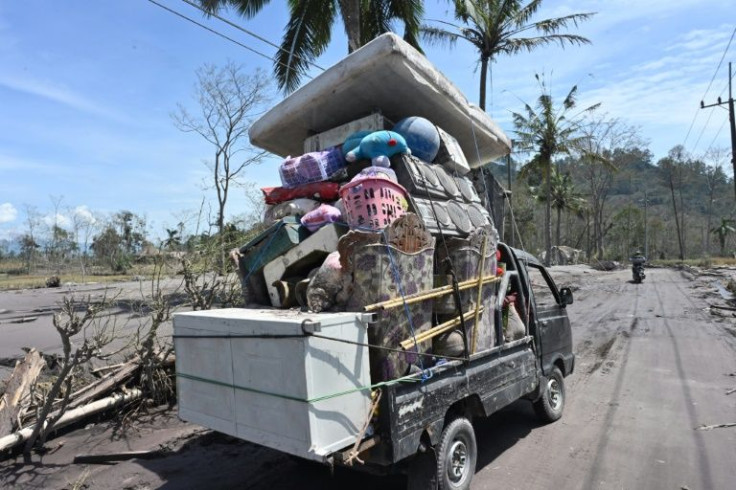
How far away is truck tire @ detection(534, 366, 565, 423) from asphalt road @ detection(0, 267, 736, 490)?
4.6 inches

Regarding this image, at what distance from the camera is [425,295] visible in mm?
3668

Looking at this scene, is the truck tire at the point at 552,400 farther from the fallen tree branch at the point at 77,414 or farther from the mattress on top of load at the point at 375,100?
the fallen tree branch at the point at 77,414

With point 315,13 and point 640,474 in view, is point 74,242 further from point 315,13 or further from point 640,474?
point 640,474

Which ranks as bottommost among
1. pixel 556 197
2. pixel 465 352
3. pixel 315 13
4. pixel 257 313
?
pixel 465 352

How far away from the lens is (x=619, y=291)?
20.6m

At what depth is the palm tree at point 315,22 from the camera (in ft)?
47.4

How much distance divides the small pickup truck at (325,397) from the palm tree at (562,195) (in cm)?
4532

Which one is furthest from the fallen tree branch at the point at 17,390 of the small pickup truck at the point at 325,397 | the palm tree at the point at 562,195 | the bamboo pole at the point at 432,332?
the palm tree at the point at 562,195

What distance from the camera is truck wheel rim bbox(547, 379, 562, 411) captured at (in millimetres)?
5553

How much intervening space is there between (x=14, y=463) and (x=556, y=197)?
48388mm

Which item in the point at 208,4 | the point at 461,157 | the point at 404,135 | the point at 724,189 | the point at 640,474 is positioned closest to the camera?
the point at 640,474

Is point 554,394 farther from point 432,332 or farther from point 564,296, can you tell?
point 432,332

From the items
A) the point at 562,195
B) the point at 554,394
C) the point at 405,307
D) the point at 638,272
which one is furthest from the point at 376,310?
the point at 562,195

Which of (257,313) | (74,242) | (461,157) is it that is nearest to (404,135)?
(461,157)
